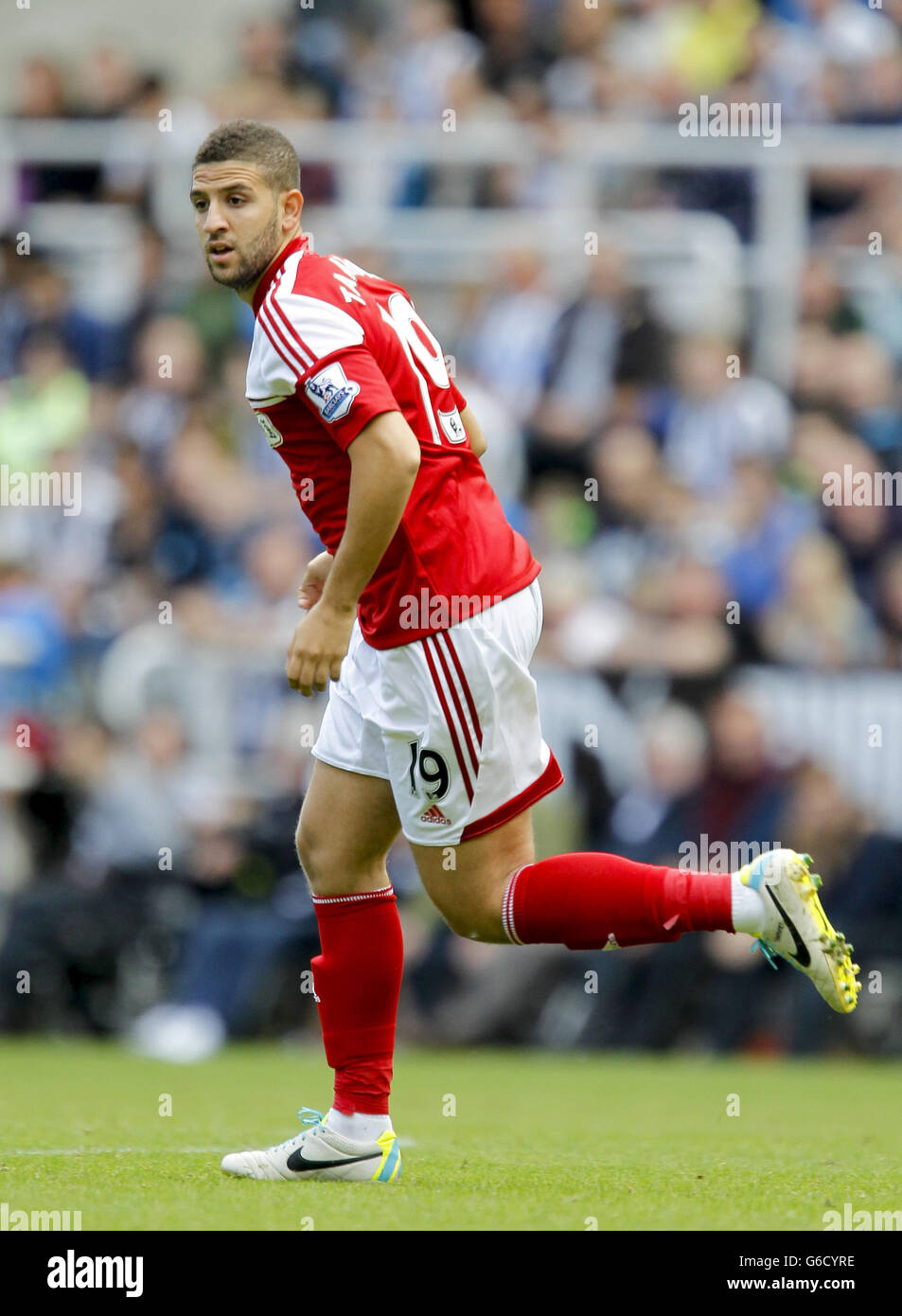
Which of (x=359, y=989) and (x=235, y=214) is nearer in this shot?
(x=235, y=214)

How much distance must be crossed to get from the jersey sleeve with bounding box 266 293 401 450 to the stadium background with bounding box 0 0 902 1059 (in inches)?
230

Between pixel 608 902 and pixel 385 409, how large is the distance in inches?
52.0

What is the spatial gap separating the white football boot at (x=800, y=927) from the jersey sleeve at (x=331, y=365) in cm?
143

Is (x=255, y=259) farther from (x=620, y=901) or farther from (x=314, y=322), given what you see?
(x=620, y=901)

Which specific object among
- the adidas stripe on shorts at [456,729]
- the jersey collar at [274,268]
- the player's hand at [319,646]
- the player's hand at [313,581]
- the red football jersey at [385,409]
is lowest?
the adidas stripe on shorts at [456,729]

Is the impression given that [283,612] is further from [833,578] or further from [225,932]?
[833,578]

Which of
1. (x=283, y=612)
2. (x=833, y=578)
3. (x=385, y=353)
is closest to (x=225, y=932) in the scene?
(x=283, y=612)

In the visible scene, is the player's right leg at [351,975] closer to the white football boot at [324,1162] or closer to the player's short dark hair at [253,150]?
the white football boot at [324,1162]

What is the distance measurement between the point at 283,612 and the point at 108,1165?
642cm

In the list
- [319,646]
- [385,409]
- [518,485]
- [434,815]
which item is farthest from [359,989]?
[518,485]

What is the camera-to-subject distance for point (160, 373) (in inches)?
515

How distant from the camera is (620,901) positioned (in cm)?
497

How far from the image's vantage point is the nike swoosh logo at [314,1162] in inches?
206

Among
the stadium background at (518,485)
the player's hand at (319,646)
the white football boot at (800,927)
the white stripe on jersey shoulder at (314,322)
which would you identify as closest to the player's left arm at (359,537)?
the player's hand at (319,646)
